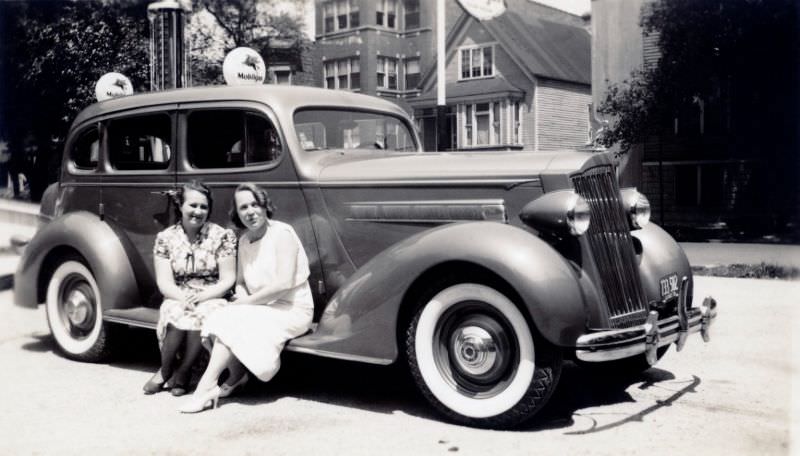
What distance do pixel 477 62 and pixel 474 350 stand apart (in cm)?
2700

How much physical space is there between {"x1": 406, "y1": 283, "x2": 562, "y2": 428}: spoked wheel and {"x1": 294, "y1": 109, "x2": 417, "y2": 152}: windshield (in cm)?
162

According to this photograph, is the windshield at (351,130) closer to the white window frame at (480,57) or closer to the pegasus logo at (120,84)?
the pegasus logo at (120,84)

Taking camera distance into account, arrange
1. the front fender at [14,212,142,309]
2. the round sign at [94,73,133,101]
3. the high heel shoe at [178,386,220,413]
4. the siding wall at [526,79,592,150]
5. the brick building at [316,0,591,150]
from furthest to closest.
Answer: the brick building at [316,0,591,150] < the siding wall at [526,79,592,150] < the round sign at [94,73,133,101] < the front fender at [14,212,142,309] < the high heel shoe at [178,386,220,413]

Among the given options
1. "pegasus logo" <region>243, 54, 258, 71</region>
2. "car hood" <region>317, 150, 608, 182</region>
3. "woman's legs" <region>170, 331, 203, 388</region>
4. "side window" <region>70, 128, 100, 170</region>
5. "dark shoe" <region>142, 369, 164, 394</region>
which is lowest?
"dark shoe" <region>142, 369, 164, 394</region>

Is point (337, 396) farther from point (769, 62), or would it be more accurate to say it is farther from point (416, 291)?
point (769, 62)

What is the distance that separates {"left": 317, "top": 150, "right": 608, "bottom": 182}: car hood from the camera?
4.28 metres

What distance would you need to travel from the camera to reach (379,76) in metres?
32.0

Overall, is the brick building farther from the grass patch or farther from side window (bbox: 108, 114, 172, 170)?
side window (bbox: 108, 114, 172, 170)

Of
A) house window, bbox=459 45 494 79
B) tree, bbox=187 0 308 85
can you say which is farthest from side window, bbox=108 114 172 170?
house window, bbox=459 45 494 79

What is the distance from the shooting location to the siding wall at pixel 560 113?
28.8m

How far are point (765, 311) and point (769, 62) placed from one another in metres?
10.1

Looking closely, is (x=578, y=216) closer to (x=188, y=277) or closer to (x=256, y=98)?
(x=256, y=98)

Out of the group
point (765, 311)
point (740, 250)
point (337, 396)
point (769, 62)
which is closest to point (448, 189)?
point (337, 396)

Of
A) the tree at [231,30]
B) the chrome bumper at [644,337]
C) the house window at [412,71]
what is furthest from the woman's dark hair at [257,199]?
the house window at [412,71]
